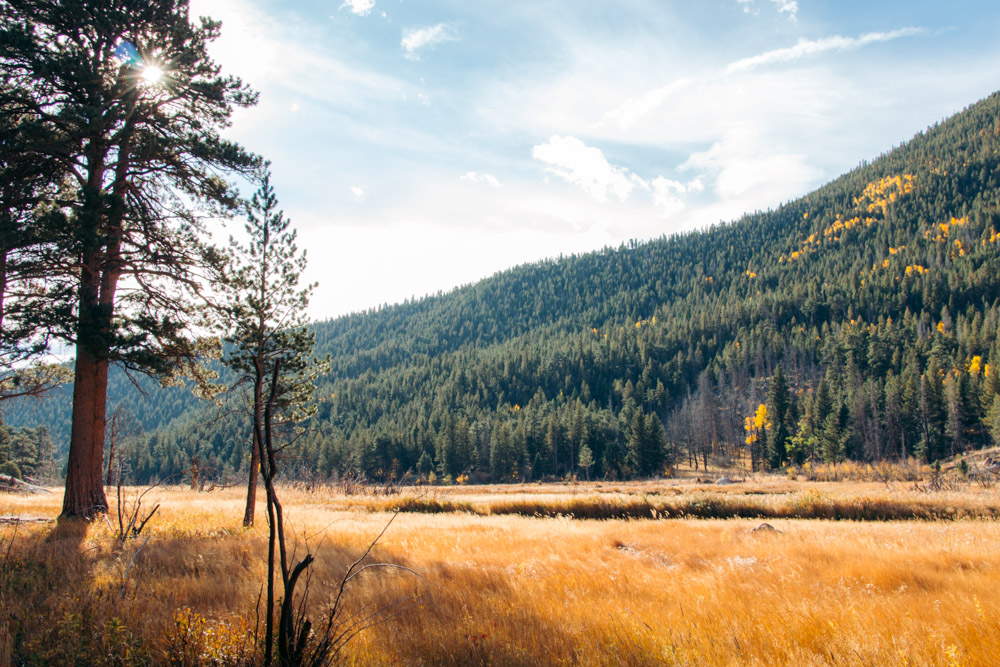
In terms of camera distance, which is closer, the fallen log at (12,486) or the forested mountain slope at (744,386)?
the fallen log at (12,486)

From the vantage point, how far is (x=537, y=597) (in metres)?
7.07

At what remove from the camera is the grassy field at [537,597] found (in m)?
4.88

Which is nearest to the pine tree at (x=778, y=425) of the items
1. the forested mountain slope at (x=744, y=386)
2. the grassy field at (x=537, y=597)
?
the forested mountain slope at (x=744, y=386)

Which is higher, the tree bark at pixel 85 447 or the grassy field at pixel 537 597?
the tree bark at pixel 85 447

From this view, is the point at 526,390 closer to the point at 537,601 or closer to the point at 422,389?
the point at 422,389

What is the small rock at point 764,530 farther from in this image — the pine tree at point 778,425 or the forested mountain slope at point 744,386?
the pine tree at point 778,425

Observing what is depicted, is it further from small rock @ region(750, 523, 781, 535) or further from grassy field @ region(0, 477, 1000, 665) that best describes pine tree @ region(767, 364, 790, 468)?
small rock @ region(750, 523, 781, 535)

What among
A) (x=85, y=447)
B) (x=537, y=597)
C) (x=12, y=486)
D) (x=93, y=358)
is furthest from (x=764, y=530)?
(x=12, y=486)

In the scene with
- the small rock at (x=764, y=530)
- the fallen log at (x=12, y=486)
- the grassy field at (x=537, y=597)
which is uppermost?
the grassy field at (x=537, y=597)

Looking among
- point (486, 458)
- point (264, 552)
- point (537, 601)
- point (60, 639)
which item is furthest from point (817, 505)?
point (486, 458)

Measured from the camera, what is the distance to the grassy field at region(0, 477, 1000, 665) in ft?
16.0

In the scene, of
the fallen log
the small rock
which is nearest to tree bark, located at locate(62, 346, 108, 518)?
the small rock

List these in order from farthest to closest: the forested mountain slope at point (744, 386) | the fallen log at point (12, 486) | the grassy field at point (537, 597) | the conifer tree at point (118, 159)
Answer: the forested mountain slope at point (744, 386) < the fallen log at point (12, 486) < the conifer tree at point (118, 159) < the grassy field at point (537, 597)

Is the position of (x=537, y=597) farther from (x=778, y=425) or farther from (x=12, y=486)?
(x=778, y=425)
